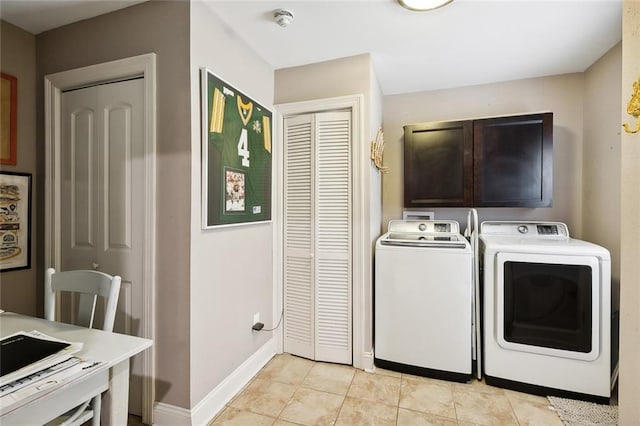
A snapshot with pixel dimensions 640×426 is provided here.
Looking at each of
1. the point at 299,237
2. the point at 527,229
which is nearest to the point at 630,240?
the point at 527,229

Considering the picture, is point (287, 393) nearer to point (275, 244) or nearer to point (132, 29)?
point (275, 244)

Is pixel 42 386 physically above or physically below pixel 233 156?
below

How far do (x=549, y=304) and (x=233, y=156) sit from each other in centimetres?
231

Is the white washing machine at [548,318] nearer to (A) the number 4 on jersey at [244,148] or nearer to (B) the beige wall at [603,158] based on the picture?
(B) the beige wall at [603,158]

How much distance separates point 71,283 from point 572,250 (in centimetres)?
282

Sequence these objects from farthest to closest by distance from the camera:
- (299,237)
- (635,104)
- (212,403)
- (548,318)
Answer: (299,237)
(548,318)
(212,403)
(635,104)

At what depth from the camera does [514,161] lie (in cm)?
238

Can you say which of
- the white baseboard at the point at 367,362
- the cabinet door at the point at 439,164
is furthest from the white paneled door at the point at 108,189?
the cabinet door at the point at 439,164

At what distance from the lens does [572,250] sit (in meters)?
1.90

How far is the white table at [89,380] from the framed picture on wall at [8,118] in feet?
3.77

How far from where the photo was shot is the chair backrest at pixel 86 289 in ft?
4.09

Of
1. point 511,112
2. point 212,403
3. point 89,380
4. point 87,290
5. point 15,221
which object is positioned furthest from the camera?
point 511,112

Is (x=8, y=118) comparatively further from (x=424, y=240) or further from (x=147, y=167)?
(x=424, y=240)

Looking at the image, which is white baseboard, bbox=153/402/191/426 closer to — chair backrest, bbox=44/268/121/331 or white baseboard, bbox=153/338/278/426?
white baseboard, bbox=153/338/278/426
